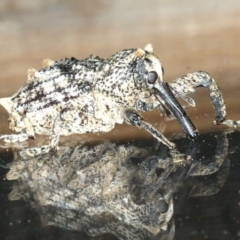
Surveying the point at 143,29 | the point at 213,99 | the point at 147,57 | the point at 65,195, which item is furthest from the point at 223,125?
the point at 143,29

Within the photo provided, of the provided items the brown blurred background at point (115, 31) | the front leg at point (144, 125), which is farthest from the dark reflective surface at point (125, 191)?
the brown blurred background at point (115, 31)

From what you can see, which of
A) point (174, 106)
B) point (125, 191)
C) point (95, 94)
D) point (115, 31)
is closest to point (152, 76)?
point (174, 106)

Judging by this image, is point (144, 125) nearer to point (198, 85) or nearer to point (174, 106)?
point (174, 106)

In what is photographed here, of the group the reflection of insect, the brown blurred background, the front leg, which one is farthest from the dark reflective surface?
the brown blurred background

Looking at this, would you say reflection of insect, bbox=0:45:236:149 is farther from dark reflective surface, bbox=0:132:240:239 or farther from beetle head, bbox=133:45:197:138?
dark reflective surface, bbox=0:132:240:239

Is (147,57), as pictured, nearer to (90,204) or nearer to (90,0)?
(90,204)

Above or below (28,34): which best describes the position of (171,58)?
below
